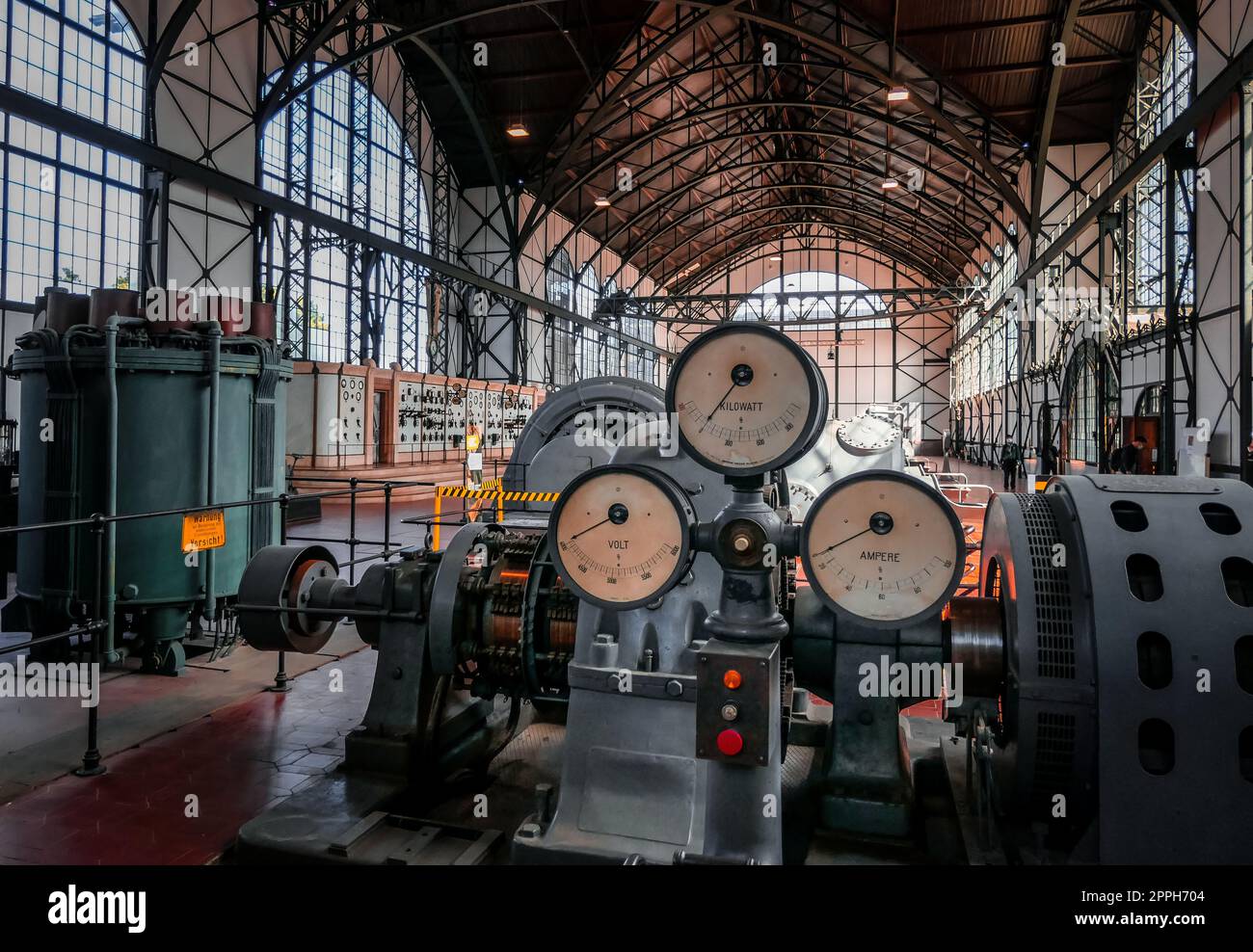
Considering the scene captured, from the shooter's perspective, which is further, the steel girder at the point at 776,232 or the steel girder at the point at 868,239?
the steel girder at the point at 776,232

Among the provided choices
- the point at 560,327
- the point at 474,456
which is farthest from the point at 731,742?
the point at 560,327

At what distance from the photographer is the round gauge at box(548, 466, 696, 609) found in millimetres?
2564

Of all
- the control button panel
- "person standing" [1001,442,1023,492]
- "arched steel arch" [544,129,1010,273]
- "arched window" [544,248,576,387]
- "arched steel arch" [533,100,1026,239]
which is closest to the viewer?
the control button panel

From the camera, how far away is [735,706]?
90.1 inches

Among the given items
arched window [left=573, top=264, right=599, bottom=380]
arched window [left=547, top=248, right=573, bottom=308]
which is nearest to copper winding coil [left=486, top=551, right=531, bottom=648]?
arched window [left=547, top=248, right=573, bottom=308]

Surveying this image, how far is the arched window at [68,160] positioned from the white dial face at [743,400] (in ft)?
45.2

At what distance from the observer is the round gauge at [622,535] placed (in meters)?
2.56

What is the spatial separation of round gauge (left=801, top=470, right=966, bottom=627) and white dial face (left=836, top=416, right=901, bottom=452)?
329 inches

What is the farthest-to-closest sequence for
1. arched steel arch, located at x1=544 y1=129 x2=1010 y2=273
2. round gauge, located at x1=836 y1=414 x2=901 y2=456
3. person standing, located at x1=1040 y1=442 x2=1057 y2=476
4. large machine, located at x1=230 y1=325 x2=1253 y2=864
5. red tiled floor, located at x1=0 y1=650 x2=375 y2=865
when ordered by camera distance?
arched steel arch, located at x1=544 y1=129 x2=1010 y2=273
person standing, located at x1=1040 y1=442 x2=1057 y2=476
round gauge, located at x1=836 y1=414 x2=901 y2=456
red tiled floor, located at x1=0 y1=650 x2=375 y2=865
large machine, located at x1=230 y1=325 x2=1253 y2=864

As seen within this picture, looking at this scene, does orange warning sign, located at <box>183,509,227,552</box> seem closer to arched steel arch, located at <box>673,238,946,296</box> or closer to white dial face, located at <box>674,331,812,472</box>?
white dial face, located at <box>674,331,812,472</box>

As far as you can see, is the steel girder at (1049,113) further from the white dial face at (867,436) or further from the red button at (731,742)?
the red button at (731,742)

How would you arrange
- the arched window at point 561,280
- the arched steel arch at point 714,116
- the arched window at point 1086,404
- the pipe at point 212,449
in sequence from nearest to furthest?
the pipe at point 212,449
the arched window at point 1086,404
the arched steel arch at point 714,116
the arched window at point 561,280

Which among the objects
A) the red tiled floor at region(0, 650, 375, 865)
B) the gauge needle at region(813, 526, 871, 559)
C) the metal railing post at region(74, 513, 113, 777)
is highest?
the gauge needle at region(813, 526, 871, 559)

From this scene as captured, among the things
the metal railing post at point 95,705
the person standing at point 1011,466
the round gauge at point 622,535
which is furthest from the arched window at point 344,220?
the person standing at point 1011,466
